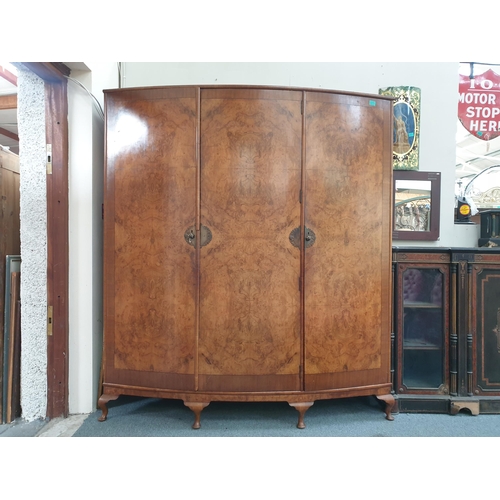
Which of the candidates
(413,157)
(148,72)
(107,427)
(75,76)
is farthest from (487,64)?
(107,427)

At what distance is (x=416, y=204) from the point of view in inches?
93.0

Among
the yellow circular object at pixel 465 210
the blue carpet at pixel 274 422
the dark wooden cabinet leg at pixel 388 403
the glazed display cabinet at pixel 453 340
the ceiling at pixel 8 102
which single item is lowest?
the blue carpet at pixel 274 422

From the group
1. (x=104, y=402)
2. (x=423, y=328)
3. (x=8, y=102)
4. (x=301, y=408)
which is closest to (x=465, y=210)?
(x=423, y=328)

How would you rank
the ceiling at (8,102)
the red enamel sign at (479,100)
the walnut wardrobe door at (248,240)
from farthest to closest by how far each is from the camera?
the ceiling at (8,102) < the red enamel sign at (479,100) < the walnut wardrobe door at (248,240)

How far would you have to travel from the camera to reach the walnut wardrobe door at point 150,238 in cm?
178

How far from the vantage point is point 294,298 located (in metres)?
1.79

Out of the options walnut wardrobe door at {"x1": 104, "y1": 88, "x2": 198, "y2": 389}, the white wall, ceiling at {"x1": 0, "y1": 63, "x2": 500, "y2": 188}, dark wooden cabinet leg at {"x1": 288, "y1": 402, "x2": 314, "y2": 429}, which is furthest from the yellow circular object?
walnut wardrobe door at {"x1": 104, "y1": 88, "x2": 198, "y2": 389}

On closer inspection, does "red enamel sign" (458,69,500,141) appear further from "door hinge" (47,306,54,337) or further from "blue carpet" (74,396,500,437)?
"door hinge" (47,306,54,337)

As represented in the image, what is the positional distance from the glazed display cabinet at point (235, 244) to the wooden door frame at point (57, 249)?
0.99 ft

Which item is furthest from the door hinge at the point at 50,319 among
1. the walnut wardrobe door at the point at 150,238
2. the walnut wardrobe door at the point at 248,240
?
the walnut wardrobe door at the point at 248,240

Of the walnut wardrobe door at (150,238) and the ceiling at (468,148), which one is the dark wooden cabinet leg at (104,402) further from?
the ceiling at (468,148)

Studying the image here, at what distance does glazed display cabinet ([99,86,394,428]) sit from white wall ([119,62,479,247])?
615 millimetres

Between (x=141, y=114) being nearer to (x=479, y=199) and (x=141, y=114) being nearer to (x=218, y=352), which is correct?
(x=218, y=352)

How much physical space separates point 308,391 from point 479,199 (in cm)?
196
